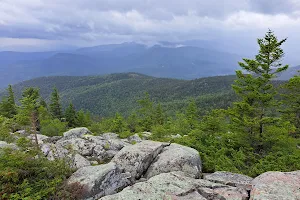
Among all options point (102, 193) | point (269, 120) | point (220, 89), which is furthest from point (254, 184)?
point (220, 89)

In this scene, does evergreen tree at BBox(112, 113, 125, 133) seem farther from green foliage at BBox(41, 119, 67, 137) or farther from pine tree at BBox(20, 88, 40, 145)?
pine tree at BBox(20, 88, 40, 145)

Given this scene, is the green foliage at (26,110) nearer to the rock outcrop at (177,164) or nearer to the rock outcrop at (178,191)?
the rock outcrop at (177,164)

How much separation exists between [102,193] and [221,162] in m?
7.43

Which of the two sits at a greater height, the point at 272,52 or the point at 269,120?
the point at 272,52

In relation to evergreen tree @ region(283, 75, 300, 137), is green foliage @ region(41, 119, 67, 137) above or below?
below

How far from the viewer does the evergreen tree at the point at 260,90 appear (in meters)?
17.1

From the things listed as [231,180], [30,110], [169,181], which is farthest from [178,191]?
[30,110]

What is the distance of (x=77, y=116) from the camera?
163 feet

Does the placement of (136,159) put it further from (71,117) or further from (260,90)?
(71,117)

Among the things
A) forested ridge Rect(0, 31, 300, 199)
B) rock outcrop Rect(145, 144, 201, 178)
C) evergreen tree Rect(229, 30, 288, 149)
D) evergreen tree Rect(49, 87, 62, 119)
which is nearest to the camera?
forested ridge Rect(0, 31, 300, 199)

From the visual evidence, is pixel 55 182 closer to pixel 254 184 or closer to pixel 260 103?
pixel 254 184

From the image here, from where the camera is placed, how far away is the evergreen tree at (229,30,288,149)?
1714 cm

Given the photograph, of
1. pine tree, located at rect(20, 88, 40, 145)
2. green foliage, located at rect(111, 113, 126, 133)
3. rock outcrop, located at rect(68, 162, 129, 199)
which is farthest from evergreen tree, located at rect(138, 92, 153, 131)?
rock outcrop, located at rect(68, 162, 129, 199)

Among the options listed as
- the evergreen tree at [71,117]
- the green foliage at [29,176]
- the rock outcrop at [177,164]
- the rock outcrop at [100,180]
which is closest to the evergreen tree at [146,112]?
the evergreen tree at [71,117]
